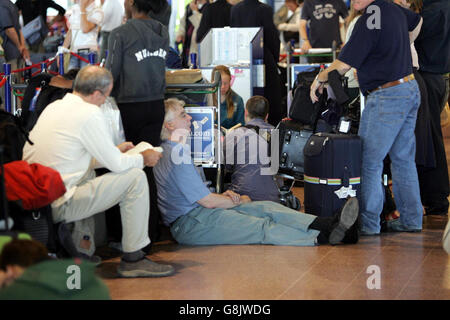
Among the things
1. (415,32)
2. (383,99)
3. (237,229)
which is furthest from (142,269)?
(415,32)

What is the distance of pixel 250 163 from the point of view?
6086 millimetres

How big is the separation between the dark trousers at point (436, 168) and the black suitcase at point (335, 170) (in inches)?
40.4

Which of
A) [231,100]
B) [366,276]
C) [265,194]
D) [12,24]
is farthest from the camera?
[12,24]

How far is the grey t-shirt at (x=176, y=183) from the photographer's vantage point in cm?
520

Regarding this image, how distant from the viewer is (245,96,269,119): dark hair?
6636 millimetres

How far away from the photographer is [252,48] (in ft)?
28.6

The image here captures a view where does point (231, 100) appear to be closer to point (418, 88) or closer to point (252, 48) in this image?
point (252, 48)

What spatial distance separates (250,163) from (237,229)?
3.12ft

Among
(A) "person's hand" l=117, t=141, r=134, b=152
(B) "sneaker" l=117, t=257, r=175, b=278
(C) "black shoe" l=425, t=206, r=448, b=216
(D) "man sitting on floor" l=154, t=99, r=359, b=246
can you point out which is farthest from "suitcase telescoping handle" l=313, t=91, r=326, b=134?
(B) "sneaker" l=117, t=257, r=175, b=278

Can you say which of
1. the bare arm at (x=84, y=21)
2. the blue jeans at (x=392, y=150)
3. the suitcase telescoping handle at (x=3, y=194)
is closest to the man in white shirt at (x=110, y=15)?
the bare arm at (x=84, y=21)

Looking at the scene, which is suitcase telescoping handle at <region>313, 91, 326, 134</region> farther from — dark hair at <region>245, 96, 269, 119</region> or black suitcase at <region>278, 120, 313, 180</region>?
dark hair at <region>245, 96, 269, 119</region>

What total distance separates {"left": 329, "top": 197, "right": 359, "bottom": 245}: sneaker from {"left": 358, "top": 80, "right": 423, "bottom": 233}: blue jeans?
0.45 m
